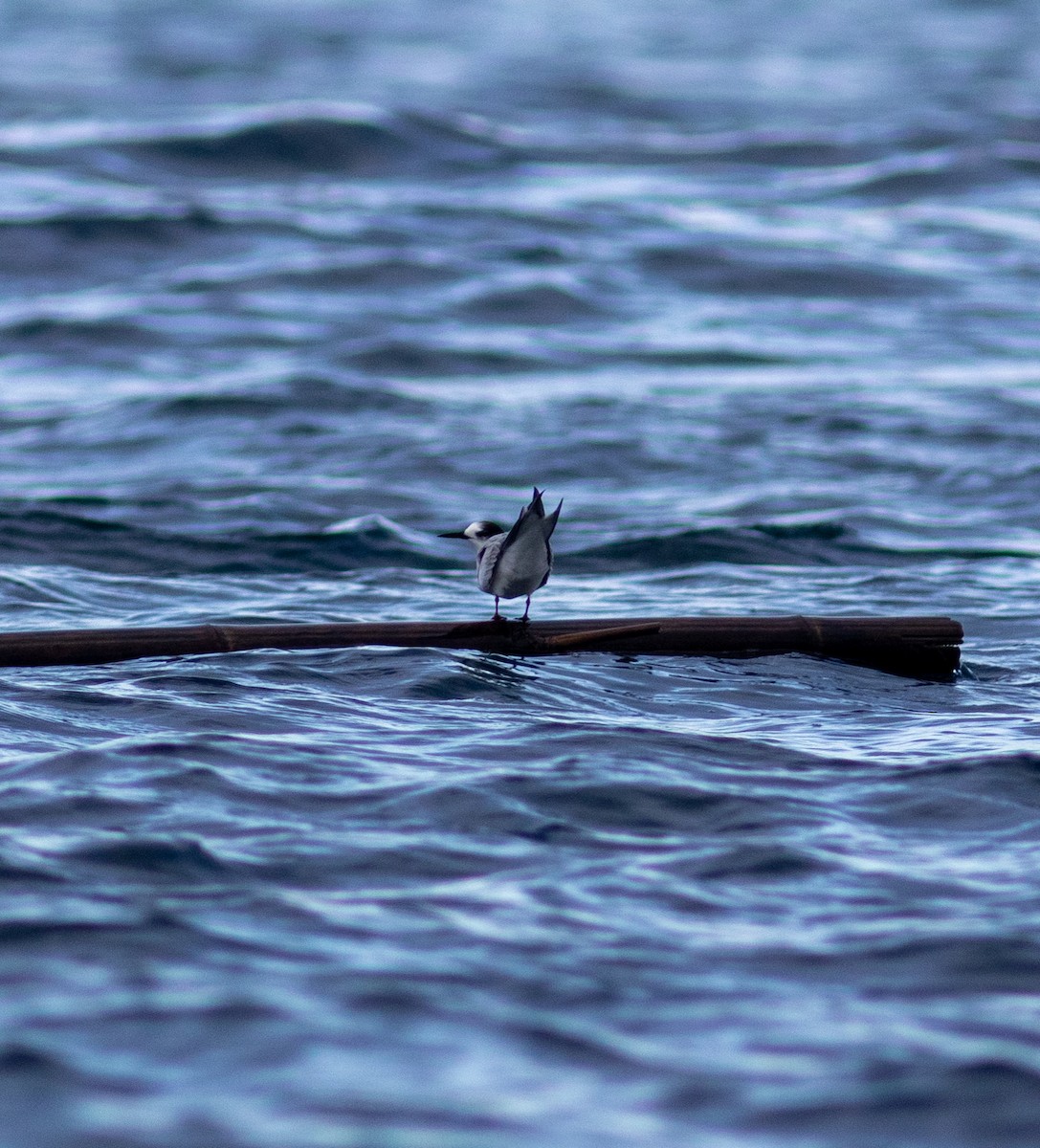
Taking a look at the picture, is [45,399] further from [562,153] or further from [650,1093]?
[562,153]

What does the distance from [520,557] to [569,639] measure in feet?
1.64

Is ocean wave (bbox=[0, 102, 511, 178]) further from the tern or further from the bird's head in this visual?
the tern

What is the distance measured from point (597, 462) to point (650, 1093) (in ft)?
46.1

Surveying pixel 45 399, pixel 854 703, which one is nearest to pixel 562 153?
pixel 45 399

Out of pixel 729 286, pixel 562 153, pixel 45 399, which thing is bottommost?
pixel 45 399

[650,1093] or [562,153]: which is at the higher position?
[562,153]

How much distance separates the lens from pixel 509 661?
352 inches

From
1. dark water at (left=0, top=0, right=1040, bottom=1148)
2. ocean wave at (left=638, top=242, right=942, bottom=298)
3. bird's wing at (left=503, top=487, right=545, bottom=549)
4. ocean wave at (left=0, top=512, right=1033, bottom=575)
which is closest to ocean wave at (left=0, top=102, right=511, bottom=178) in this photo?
dark water at (left=0, top=0, right=1040, bottom=1148)

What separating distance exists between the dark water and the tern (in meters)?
0.44

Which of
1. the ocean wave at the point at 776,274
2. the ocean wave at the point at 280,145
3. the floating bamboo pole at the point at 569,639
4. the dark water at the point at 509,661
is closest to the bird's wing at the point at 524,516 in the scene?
the floating bamboo pole at the point at 569,639

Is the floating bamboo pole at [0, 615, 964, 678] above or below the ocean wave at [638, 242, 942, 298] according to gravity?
below

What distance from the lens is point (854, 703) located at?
8.55 meters

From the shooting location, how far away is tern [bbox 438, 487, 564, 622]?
27.3 ft

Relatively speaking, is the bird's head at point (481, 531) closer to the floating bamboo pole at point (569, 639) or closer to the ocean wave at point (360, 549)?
the floating bamboo pole at point (569, 639)
